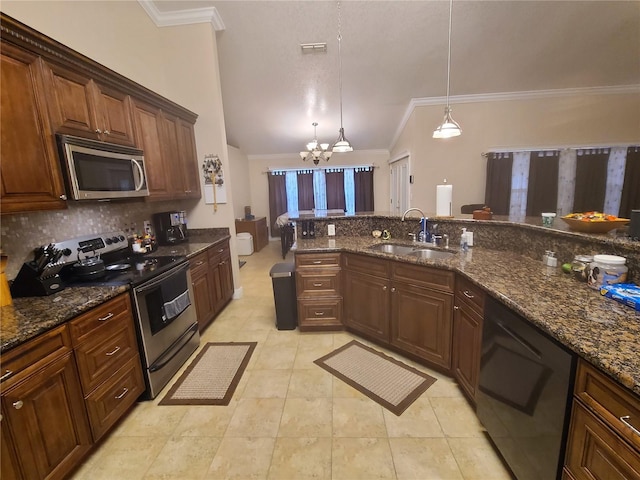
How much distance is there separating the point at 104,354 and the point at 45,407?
0.36 m

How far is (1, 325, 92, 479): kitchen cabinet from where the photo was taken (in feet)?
3.82

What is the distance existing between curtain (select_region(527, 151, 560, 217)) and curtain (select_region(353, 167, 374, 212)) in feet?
13.2

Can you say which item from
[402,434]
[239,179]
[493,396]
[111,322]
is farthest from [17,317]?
[239,179]

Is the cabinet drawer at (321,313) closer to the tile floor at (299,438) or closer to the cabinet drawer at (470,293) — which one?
the tile floor at (299,438)

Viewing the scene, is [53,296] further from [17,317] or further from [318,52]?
[318,52]

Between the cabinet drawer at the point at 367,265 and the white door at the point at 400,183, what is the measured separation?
10.9 feet

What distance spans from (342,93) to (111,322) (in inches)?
184

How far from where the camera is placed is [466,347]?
6.02ft

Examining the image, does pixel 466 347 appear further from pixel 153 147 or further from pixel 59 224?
pixel 153 147

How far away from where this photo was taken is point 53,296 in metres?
1.62

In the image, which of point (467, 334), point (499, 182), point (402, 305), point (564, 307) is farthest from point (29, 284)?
point (499, 182)

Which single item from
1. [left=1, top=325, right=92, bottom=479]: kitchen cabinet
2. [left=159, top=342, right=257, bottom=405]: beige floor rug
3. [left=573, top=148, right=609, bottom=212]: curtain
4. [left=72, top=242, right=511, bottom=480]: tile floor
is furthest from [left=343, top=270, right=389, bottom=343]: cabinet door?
[left=573, top=148, right=609, bottom=212]: curtain

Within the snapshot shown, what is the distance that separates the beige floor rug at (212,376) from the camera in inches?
79.6

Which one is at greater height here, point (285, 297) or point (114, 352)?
point (114, 352)
